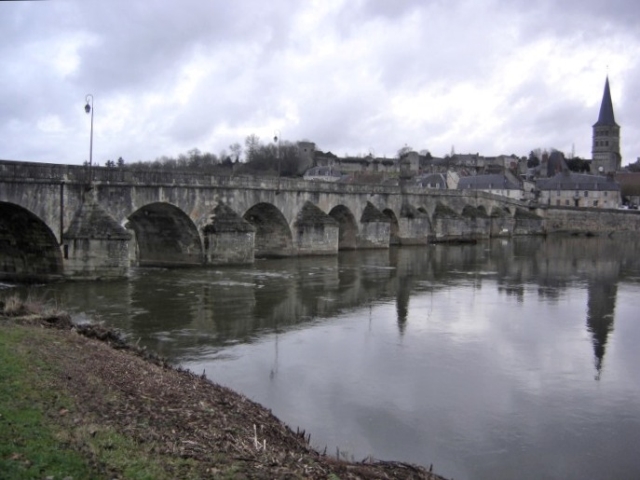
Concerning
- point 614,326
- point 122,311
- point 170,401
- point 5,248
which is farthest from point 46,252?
point 614,326

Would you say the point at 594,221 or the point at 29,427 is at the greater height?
the point at 594,221

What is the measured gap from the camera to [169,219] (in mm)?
28172

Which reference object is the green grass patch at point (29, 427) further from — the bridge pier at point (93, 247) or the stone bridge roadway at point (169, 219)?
the stone bridge roadway at point (169, 219)

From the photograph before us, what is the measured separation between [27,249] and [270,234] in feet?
46.3

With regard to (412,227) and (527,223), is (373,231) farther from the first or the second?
(527,223)

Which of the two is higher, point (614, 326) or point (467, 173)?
point (467, 173)

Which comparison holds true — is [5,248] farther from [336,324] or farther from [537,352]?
[537,352]

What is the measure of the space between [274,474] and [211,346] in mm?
8122

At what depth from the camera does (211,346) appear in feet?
46.1

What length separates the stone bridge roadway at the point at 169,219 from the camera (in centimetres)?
2217

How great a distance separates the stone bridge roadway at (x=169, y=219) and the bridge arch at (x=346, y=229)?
63 millimetres

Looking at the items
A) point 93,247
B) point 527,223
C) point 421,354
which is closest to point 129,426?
point 421,354

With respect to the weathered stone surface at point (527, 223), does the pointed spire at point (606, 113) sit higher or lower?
higher

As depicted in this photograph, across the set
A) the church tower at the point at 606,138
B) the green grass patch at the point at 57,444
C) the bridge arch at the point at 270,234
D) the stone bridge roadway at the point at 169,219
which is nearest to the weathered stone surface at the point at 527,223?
the stone bridge roadway at the point at 169,219
